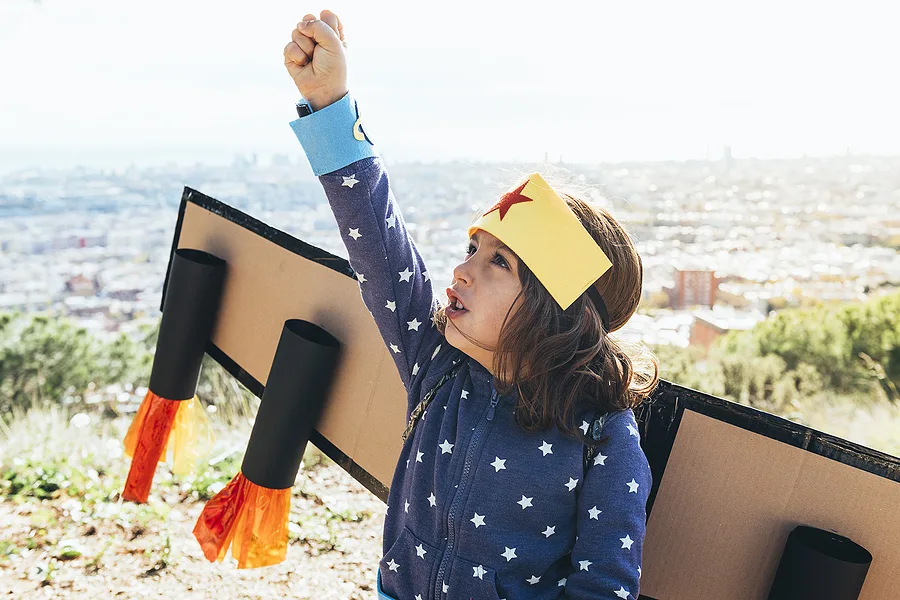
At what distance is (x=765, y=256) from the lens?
18.9 ft

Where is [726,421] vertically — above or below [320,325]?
above

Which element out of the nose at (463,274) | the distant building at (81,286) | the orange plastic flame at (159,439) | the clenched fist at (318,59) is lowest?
the distant building at (81,286)

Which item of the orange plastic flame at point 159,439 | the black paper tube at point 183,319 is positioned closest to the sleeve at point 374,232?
the black paper tube at point 183,319

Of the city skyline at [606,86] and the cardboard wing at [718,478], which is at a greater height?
the city skyline at [606,86]

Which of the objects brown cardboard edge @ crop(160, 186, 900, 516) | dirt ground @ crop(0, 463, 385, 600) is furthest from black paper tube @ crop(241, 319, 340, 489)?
dirt ground @ crop(0, 463, 385, 600)

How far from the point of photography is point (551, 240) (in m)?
1.35

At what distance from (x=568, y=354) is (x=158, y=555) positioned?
182cm

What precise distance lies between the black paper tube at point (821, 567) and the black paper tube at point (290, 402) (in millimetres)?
1035

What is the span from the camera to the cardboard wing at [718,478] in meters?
1.30

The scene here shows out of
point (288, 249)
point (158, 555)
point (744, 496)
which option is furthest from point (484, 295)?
point (158, 555)

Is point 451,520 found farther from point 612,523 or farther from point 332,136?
point 332,136

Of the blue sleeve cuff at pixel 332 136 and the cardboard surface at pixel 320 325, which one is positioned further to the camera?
the cardboard surface at pixel 320 325

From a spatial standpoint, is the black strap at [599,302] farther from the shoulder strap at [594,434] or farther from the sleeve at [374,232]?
the sleeve at [374,232]

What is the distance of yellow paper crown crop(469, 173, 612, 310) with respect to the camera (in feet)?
4.37
